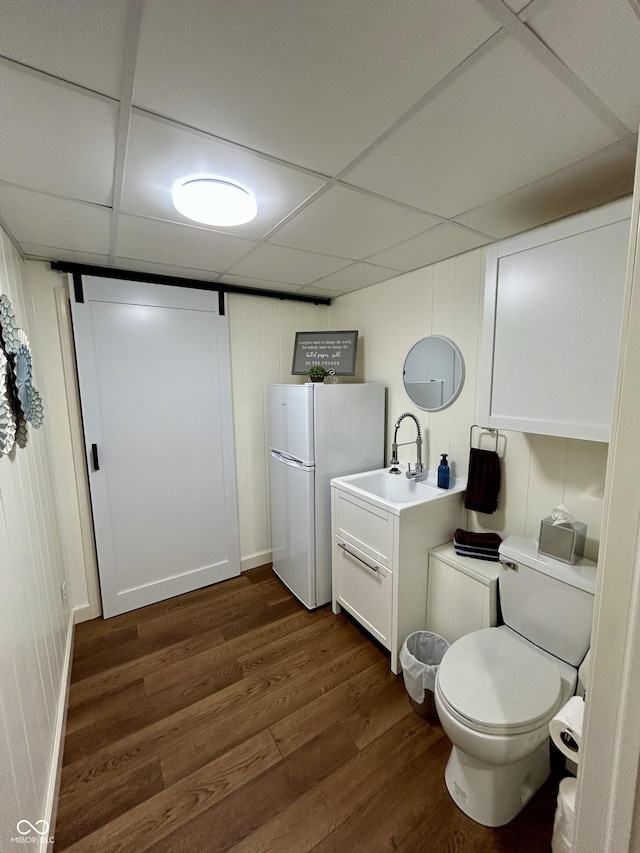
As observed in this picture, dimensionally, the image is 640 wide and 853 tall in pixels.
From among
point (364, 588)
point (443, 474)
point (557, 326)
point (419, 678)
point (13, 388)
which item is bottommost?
point (419, 678)

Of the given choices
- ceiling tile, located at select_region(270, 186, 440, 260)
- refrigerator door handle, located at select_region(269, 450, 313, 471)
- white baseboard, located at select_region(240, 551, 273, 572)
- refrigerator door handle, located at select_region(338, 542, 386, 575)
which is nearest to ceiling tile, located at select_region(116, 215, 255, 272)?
ceiling tile, located at select_region(270, 186, 440, 260)

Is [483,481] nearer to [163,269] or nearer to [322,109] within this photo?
[322,109]

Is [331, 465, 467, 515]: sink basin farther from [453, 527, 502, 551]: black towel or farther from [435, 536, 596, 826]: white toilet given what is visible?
[435, 536, 596, 826]: white toilet

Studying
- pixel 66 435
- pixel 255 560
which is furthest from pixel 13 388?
pixel 255 560

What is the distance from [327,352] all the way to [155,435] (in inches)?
53.4

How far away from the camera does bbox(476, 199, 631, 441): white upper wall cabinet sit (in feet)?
3.79

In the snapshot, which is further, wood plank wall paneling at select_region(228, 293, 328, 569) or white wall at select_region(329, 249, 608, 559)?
wood plank wall paneling at select_region(228, 293, 328, 569)

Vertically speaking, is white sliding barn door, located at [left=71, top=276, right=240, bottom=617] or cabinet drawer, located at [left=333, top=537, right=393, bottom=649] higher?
white sliding barn door, located at [left=71, top=276, right=240, bottom=617]

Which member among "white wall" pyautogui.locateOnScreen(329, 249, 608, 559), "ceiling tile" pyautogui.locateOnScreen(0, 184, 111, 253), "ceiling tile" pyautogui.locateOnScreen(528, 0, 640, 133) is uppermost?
"ceiling tile" pyautogui.locateOnScreen(0, 184, 111, 253)

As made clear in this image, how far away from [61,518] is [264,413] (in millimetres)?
1502

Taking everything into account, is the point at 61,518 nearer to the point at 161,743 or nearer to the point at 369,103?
the point at 161,743

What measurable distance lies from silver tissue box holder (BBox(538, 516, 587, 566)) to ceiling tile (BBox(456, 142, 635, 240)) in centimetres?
128

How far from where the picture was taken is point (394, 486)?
227 centimetres

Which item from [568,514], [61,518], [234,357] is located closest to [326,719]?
[568,514]
